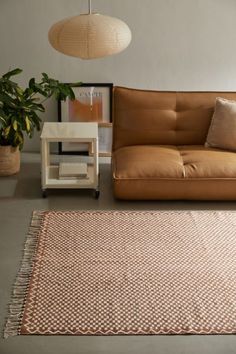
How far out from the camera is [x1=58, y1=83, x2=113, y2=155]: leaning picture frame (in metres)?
5.27

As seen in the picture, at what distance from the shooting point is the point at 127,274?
3.17m

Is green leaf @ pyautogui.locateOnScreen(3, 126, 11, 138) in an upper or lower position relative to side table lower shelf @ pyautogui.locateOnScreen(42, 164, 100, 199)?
upper

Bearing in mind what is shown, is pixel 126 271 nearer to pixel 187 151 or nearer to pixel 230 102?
pixel 187 151

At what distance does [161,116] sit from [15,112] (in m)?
1.13

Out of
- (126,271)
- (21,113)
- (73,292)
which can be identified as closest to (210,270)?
(126,271)

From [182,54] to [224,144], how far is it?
1146 millimetres

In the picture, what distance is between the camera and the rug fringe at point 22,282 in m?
2.72

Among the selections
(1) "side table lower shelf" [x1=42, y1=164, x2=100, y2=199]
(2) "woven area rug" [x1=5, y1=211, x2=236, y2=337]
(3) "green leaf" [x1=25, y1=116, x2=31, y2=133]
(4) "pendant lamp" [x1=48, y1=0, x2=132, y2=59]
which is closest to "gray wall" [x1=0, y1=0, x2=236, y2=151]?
(3) "green leaf" [x1=25, y1=116, x2=31, y2=133]

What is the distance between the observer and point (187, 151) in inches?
174

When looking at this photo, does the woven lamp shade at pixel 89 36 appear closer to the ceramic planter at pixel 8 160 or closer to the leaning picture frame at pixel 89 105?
the ceramic planter at pixel 8 160

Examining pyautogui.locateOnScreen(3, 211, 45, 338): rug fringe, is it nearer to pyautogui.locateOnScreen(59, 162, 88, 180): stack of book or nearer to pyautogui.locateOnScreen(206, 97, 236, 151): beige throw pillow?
pyautogui.locateOnScreen(59, 162, 88, 180): stack of book

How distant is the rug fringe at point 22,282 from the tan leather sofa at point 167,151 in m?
0.68

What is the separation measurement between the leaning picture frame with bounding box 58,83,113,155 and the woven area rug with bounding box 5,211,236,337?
1.56 m

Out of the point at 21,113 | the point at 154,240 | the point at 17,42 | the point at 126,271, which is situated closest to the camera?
the point at 126,271
